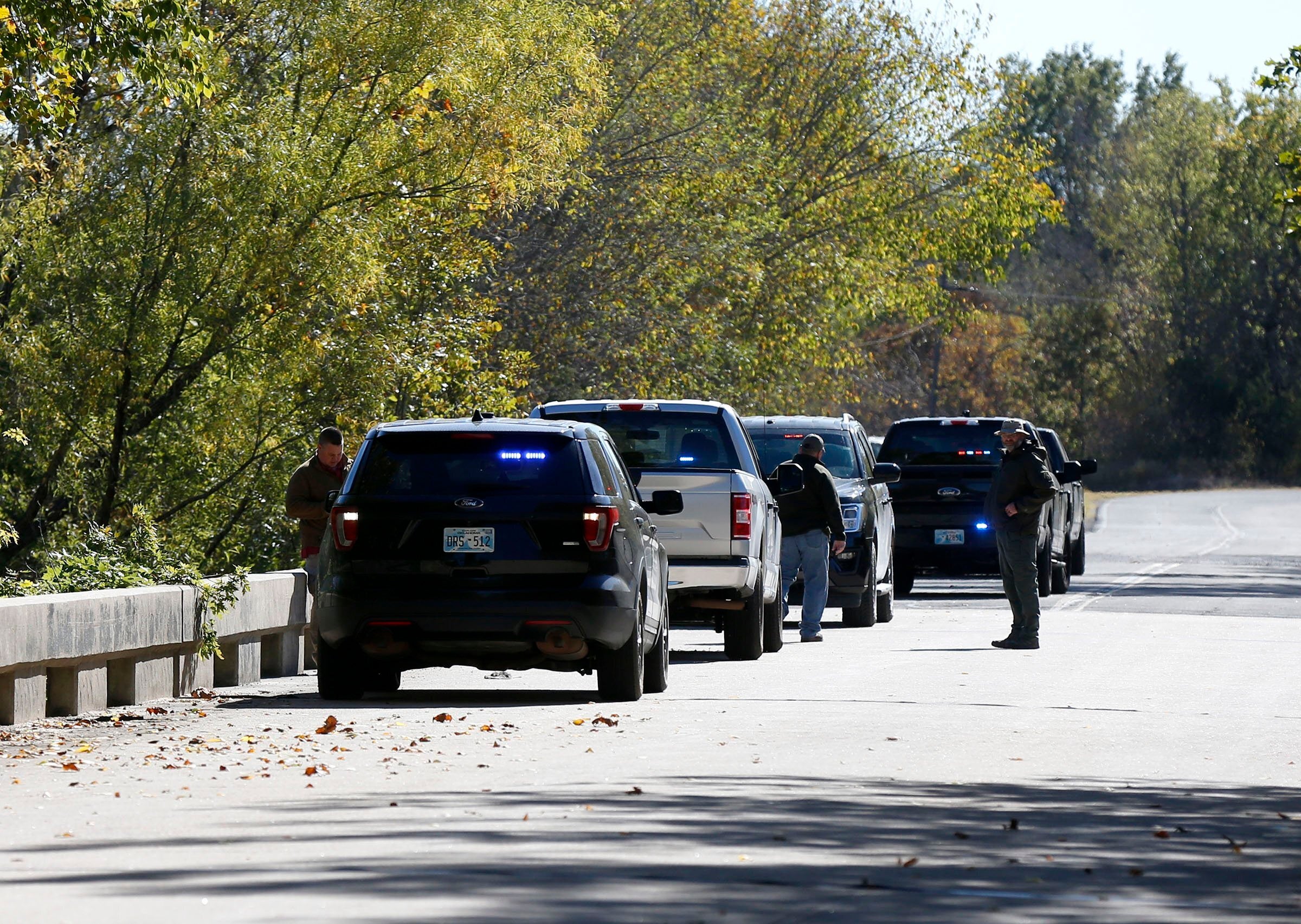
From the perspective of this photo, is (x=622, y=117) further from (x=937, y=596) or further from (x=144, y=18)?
(x=144, y=18)

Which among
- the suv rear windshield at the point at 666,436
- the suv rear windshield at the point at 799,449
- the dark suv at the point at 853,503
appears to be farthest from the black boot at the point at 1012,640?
the suv rear windshield at the point at 799,449

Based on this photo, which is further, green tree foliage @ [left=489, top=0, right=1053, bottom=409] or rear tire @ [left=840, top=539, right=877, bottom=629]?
green tree foliage @ [left=489, top=0, right=1053, bottom=409]

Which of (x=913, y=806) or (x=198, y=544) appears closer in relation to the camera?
(x=913, y=806)

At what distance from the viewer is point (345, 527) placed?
14.9m

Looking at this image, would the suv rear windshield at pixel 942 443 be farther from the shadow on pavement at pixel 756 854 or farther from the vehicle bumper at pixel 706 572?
the shadow on pavement at pixel 756 854

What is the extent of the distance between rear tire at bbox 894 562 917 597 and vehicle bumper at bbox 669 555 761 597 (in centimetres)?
1089

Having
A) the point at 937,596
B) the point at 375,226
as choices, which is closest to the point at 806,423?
the point at 375,226

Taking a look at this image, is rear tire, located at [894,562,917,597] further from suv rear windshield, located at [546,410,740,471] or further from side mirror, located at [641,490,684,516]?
side mirror, located at [641,490,684,516]

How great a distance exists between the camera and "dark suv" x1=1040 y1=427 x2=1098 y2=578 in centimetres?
3120

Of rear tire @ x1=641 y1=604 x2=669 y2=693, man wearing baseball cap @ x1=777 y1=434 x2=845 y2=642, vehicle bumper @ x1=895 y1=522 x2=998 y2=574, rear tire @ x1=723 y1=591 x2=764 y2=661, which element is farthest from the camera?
vehicle bumper @ x1=895 y1=522 x2=998 y2=574

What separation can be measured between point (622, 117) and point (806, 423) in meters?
15.7

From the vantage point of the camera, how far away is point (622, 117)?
39.3 meters

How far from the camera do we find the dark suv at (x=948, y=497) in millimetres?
28500

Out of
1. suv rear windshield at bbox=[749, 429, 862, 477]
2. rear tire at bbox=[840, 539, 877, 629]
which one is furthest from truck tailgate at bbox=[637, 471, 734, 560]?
suv rear windshield at bbox=[749, 429, 862, 477]
